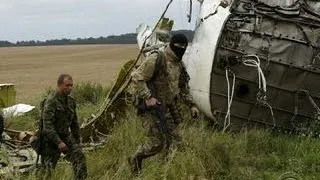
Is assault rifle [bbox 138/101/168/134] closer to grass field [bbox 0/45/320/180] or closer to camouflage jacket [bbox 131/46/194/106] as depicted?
camouflage jacket [bbox 131/46/194/106]

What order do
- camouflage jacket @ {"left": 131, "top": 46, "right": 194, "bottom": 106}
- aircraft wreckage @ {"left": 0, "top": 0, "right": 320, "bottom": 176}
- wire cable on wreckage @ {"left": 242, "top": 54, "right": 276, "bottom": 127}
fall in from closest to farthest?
camouflage jacket @ {"left": 131, "top": 46, "right": 194, "bottom": 106} → wire cable on wreckage @ {"left": 242, "top": 54, "right": 276, "bottom": 127} → aircraft wreckage @ {"left": 0, "top": 0, "right": 320, "bottom": 176}

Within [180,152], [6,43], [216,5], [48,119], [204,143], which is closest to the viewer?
[48,119]

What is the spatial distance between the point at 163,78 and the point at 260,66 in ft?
9.53

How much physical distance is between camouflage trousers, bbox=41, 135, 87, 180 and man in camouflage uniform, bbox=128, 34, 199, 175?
0.62m

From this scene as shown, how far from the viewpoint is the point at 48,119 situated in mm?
6844

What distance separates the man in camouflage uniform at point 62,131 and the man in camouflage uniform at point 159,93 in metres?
0.67

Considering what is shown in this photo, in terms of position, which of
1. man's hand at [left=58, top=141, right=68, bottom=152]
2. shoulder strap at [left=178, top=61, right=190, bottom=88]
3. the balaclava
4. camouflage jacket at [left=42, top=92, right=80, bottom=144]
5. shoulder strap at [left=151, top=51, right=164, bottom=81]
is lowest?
man's hand at [left=58, top=141, right=68, bottom=152]

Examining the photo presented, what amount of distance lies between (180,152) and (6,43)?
512ft

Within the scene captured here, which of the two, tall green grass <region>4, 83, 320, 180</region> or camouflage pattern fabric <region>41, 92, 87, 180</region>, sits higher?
camouflage pattern fabric <region>41, 92, 87, 180</region>

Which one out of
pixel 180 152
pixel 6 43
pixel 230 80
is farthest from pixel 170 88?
pixel 6 43

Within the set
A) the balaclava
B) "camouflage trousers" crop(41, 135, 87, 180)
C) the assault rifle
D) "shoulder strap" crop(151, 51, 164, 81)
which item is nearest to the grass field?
"camouflage trousers" crop(41, 135, 87, 180)

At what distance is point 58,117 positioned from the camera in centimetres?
698

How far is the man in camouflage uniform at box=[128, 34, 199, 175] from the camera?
713 cm

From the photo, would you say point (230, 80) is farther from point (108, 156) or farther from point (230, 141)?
point (108, 156)
